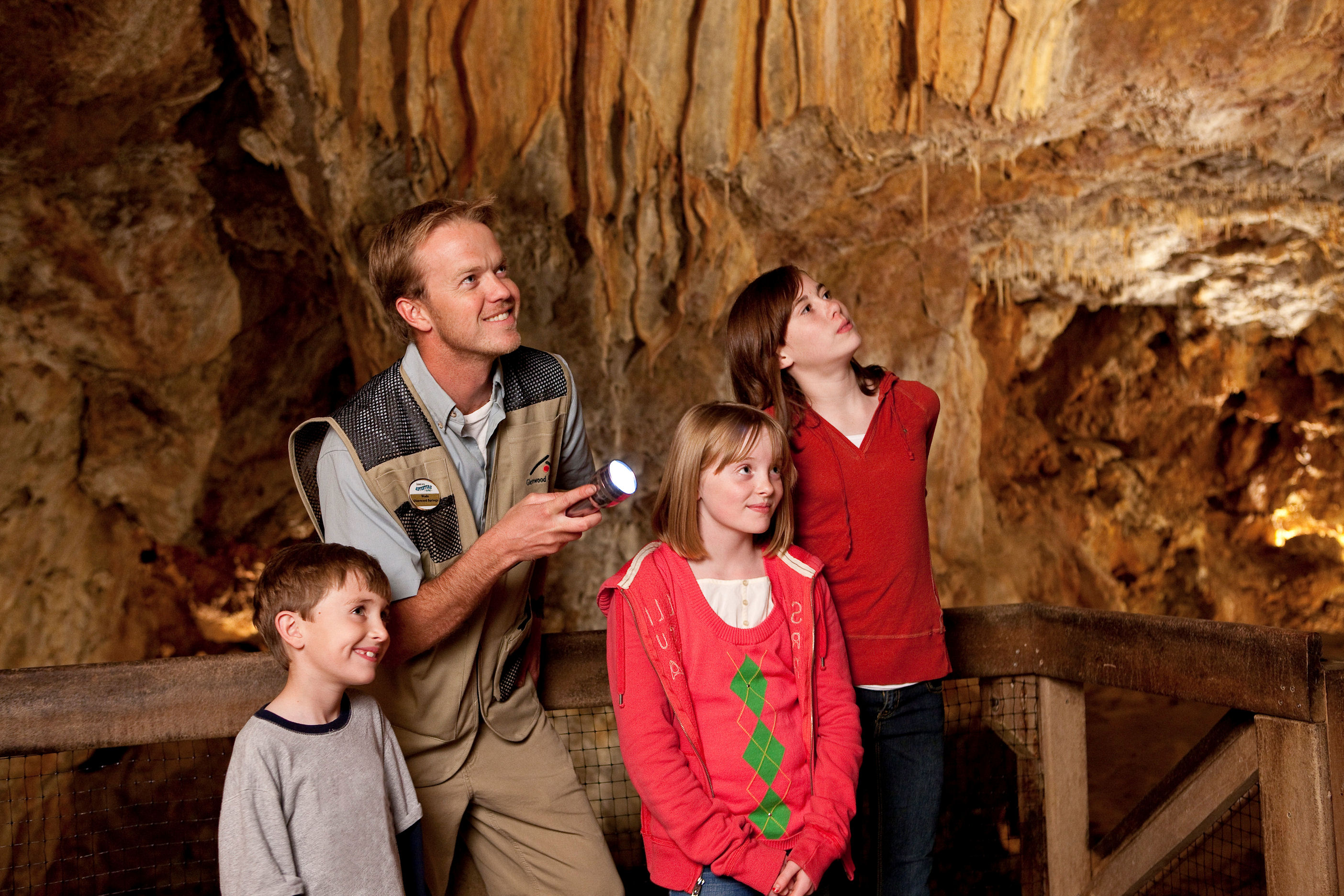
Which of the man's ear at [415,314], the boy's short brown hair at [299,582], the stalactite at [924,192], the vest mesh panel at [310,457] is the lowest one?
the boy's short brown hair at [299,582]

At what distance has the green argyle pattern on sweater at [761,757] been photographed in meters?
1.54

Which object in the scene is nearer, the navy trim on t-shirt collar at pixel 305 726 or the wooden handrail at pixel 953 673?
the navy trim on t-shirt collar at pixel 305 726

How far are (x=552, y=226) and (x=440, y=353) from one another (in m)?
3.09

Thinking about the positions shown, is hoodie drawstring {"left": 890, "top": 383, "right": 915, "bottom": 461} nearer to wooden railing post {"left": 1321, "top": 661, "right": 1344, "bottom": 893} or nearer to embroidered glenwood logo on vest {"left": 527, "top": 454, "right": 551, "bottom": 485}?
embroidered glenwood logo on vest {"left": 527, "top": 454, "right": 551, "bottom": 485}

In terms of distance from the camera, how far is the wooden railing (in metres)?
1.76

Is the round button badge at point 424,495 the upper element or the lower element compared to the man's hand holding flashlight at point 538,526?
upper

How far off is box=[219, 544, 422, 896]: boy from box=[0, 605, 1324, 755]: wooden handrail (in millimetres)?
338

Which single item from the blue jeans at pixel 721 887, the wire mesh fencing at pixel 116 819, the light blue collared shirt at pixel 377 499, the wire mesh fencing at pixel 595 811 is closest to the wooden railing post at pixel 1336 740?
the blue jeans at pixel 721 887

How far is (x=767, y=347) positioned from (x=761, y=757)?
73 cm

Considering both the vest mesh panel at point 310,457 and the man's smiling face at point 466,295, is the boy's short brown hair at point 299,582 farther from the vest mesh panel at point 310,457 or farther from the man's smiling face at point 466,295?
the man's smiling face at point 466,295

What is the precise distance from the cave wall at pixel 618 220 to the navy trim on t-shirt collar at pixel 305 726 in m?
3.28

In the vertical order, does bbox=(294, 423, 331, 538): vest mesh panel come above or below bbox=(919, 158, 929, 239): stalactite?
below

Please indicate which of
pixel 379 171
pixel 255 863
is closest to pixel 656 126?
pixel 379 171

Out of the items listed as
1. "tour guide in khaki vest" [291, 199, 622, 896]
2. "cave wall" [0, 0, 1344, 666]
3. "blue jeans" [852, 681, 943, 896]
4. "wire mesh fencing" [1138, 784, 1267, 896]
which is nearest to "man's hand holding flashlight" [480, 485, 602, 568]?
"tour guide in khaki vest" [291, 199, 622, 896]
